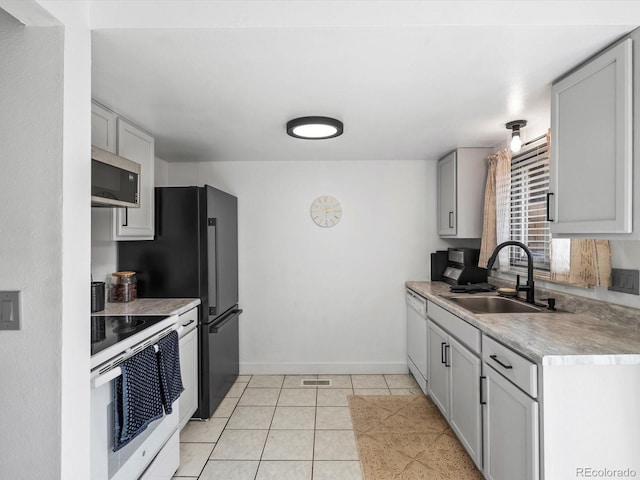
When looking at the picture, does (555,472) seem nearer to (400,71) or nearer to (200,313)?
(400,71)

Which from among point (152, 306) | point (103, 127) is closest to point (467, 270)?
point (152, 306)

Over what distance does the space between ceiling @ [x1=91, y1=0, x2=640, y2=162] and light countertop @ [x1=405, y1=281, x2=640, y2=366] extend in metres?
1.25

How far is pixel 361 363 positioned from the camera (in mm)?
3727

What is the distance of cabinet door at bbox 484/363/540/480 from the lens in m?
1.45

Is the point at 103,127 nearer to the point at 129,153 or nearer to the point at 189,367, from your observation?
the point at 129,153

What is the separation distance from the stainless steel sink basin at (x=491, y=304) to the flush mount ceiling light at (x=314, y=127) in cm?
150

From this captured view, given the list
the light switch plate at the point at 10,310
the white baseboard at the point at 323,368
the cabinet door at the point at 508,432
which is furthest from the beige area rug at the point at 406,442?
the light switch plate at the point at 10,310

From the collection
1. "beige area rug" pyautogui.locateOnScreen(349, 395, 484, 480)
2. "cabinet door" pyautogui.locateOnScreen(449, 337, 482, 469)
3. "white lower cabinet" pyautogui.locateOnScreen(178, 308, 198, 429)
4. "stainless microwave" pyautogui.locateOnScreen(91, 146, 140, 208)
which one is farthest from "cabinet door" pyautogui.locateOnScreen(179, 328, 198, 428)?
"cabinet door" pyautogui.locateOnScreen(449, 337, 482, 469)

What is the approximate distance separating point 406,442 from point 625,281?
162 cm

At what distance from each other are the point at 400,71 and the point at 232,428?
260cm

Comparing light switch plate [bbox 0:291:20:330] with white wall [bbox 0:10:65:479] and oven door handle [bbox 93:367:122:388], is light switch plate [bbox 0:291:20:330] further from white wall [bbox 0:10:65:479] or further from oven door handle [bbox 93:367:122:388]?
Answer: oven door handle [bbox 93:367:122:388]

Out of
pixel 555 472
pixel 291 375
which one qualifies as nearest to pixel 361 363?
pixel 291 375

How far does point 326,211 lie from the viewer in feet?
12.2

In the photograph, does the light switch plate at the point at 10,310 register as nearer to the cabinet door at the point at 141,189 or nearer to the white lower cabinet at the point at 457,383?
the cabinet door at the point at 141,189
